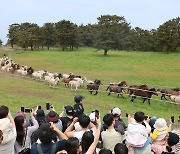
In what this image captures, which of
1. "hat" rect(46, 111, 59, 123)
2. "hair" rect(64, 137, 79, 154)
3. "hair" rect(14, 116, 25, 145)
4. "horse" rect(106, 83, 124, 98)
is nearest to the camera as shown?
"hair" rect(64, 137, 79, 154)

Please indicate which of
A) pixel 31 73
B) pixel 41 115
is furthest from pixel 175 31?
pixel 41 115

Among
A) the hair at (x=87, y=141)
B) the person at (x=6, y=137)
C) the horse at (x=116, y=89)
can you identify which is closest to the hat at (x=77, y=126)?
the hair at (x=87, y=141)

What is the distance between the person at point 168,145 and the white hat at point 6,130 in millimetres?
2400

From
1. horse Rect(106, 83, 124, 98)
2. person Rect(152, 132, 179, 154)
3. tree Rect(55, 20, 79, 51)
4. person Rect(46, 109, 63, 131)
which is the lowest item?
horse Rect(106, 83, 124, 98)

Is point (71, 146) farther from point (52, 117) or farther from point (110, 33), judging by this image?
point (110, 33)

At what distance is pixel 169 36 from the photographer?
173 feet

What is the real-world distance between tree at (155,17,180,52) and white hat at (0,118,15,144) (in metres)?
50.4

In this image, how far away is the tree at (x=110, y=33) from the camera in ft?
155

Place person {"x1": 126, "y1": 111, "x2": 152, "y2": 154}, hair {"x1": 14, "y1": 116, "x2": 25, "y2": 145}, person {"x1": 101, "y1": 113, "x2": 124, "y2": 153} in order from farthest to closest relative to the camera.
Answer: person {"x1": 101, "y1": 113, "x2": 124, "y2": 153} → hair {"x1": 14, "y1": 116, "x2": 25, "y2": 145} → person {"x1": 126, "y1": 111, "x2": 152, "y2": 154}

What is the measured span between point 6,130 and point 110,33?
44566 millimetres

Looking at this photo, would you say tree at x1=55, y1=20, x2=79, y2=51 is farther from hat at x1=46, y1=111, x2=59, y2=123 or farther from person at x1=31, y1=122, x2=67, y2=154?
person at x1=31, y1=122, x2=67, y2=154

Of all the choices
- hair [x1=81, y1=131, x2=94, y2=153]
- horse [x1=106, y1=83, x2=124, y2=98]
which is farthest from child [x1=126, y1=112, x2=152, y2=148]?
horse [x1=106, y1=83, x2=124, y2=98]

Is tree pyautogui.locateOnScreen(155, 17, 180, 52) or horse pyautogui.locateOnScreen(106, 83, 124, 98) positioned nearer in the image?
horse pyautogui.locateOnScreen(106, 83, 124, 98)

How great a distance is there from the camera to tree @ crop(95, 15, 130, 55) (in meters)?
47.3
